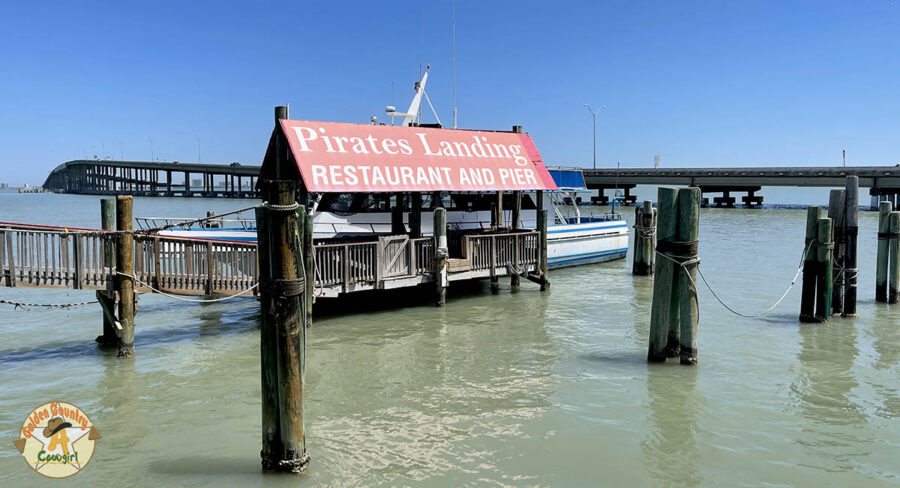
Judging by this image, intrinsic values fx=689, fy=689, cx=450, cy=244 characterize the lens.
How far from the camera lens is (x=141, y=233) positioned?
12336 mm

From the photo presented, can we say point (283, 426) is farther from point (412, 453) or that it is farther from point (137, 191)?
point (137, 191)

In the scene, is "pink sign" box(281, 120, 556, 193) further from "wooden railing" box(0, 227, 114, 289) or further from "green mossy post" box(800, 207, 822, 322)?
"green mossy post" box(800, 207, 822, 322)

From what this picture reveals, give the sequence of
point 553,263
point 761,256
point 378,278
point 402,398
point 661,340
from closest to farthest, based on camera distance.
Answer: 1. point 402,398
2. point 661,340
3. point 378,278
4. point 553,263
5. point 761,256

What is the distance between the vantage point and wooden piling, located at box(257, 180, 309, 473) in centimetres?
686

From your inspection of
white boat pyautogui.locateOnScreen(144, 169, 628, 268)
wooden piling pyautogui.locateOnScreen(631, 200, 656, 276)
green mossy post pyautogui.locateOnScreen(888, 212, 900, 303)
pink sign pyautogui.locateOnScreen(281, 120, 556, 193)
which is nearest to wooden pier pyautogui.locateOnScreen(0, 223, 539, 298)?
pink sign pyautogui.locateOnScreen(281, 120, 556, 193)

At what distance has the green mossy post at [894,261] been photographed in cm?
1617

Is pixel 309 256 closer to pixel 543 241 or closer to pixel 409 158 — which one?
pixel 409 158

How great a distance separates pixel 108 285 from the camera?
11.7 meters

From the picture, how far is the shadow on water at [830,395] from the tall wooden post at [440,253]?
304 inches

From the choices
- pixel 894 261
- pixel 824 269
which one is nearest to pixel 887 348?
pixel 824 269

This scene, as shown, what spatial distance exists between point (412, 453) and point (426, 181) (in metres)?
9.24

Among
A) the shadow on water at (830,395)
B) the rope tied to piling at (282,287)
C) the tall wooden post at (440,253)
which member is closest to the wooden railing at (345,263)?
the tall wooden post at (440,253)

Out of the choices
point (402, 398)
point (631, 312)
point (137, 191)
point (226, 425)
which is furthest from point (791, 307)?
point (137, 191)

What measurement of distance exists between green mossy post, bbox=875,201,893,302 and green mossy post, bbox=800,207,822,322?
282 cm
